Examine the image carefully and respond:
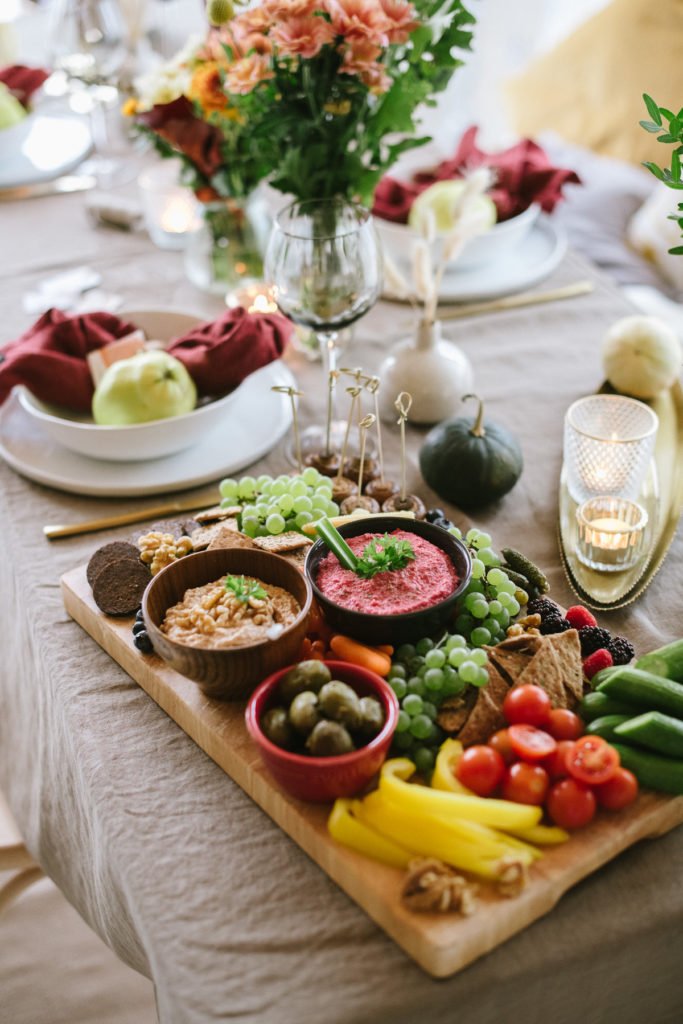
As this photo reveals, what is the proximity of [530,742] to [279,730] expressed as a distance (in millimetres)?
214

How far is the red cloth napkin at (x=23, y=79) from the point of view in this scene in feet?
6.84

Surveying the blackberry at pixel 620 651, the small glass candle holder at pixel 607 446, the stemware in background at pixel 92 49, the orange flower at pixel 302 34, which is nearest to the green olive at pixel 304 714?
the blackberry at pixel 620 651

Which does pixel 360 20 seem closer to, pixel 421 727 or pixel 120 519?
pixel 120 519

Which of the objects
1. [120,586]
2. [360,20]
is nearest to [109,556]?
[120,586]

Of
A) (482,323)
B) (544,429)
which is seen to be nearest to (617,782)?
(544,429)

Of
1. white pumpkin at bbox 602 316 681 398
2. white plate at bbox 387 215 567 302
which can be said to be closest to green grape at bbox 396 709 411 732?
white pumpkin at bbox 602 316 681 398

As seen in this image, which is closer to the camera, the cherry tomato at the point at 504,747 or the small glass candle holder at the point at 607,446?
the cherry tomato at the point at 504,747

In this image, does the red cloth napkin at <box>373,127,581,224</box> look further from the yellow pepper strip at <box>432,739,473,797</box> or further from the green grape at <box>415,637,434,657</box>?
the yellow pepper strip at <box>432,739,473,797</box>

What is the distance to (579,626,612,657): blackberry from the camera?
3.17ft

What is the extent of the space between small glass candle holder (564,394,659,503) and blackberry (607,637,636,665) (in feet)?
1.01

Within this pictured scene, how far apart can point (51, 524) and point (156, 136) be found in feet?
2.74

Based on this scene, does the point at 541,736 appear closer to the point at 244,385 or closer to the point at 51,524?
the point at 51,524

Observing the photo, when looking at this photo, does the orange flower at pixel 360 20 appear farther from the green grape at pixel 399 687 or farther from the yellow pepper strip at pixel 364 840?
the yellow pepper strip at pixel 364 840

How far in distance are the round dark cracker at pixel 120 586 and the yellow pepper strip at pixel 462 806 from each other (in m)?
0.39
